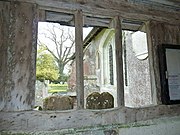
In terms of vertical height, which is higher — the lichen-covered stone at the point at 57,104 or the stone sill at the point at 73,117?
the lichen-covered stone at the point at 57,104

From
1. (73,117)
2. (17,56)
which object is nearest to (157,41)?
(73,117)

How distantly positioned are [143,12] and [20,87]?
1937 mm

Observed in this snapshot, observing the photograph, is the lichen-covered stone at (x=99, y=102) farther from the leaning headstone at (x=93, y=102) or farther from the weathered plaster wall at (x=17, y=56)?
the weathered plaster wall at (x=17, y=56)

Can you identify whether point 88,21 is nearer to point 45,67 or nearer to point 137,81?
point 137,81

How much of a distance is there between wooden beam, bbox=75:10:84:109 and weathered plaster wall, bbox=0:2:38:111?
49 centimetres

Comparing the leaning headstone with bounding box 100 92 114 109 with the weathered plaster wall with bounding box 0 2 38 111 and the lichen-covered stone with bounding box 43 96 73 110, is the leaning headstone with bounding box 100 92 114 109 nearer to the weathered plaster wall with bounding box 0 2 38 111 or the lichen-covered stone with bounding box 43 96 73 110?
the lichen-covered stone with bounding box 43 96 73 110

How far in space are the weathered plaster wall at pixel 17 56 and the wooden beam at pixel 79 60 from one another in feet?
1.60

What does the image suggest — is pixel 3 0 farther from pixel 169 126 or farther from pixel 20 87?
pixel 169 126

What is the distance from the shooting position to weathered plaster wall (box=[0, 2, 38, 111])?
1725mm

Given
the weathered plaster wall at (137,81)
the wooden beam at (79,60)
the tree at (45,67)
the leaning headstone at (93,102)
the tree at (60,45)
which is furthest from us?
the tree at (60,45)

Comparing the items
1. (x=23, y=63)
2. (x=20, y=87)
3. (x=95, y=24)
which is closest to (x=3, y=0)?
(x=23, y=63)

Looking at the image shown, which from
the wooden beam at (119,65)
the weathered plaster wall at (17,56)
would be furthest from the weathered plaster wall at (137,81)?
the weathered plaster wall at (17,56)

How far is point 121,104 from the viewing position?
7.13 ft

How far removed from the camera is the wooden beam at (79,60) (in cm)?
199
